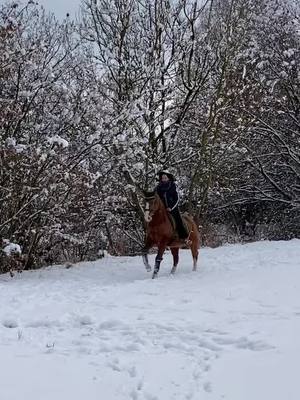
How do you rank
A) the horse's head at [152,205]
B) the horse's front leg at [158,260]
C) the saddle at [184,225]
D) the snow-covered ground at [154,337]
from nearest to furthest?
the snow-covered ground at [154,337] → the horse's front leg at [158,260] → the horse's head at [152,205] → the saddle at [184,225]

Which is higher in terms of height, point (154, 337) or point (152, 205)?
point (152, 205)

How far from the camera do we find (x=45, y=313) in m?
8.37

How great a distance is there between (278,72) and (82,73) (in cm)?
833

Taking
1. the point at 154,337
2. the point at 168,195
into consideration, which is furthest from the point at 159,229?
the point at 154,337

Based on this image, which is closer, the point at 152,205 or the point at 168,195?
the point at 152,205

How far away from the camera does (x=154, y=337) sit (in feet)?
23.0

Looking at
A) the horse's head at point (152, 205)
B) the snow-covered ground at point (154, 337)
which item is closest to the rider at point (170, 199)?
the horse's head at point (152, 205)

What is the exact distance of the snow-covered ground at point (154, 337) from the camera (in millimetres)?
5355

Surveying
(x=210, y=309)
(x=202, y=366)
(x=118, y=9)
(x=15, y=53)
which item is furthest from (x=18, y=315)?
(x=118, y=9)

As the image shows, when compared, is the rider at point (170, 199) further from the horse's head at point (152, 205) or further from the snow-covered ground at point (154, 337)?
the snow-covered ground at point (154, 337)

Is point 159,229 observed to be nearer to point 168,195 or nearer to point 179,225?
point 179,225

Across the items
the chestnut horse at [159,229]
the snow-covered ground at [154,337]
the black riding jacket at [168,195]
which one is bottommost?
the snow-covered ground at [154,337]

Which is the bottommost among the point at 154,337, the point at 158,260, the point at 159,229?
the point at 154,337

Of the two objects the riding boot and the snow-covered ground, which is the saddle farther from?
the snow-covered ground
